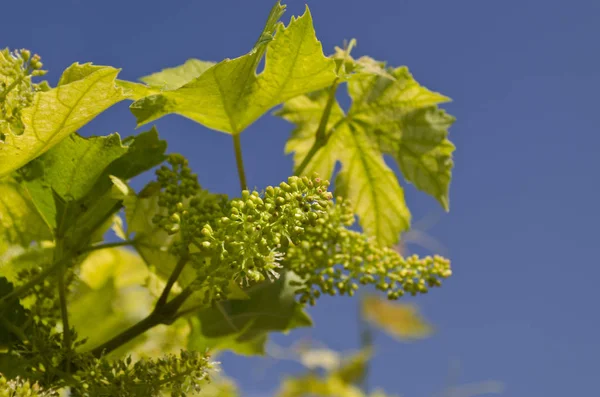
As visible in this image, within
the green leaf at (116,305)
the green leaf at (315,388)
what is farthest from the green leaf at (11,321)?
the green leaf at (315,388)

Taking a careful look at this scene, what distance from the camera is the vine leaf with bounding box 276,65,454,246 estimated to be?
174 centimetres

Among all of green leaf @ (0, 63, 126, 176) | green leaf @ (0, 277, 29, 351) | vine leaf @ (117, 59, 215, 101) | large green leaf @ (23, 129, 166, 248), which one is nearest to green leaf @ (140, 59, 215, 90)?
vine leaf @ (117, 59, 215, 101)

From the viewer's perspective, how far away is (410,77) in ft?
5.57

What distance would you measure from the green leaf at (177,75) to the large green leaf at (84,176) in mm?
142

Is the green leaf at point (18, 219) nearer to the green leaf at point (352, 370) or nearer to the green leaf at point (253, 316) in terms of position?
the green leaf at point (253, 316)

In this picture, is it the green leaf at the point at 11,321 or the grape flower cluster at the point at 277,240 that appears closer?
the grape flower cluster at the point at 277,240

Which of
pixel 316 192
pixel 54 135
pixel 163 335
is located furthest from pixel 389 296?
pixel 163 335

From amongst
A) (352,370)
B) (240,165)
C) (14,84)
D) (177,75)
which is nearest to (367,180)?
(240,165)

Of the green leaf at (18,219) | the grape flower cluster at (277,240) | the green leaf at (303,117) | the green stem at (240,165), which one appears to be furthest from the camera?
the green leaf at (303,117)

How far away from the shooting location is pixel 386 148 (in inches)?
71.1

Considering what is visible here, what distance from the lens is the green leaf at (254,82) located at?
1.26 metres

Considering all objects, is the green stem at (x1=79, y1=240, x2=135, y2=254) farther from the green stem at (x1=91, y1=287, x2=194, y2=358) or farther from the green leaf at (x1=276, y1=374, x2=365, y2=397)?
the green leaf at (x1=276, y1=374, x2=365, y2=397)

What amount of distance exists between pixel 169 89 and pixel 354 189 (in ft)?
2.12

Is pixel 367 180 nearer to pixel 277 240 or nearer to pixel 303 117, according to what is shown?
pixel 303 117
